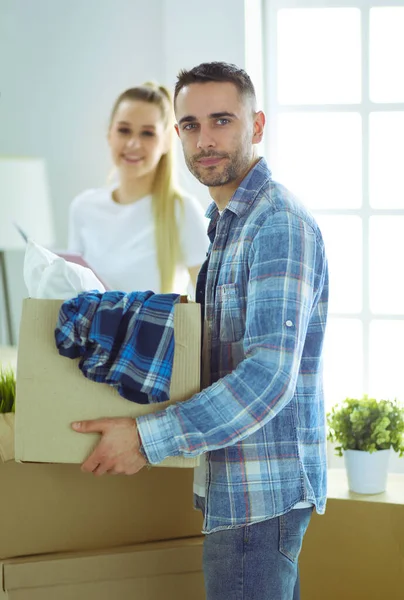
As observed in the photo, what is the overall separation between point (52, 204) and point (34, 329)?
148 centimetres

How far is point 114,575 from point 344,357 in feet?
4.07

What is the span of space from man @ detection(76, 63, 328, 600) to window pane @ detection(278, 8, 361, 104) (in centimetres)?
124

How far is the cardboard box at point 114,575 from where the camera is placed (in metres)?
1.60

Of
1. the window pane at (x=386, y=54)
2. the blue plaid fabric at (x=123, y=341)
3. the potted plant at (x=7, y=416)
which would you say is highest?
the window pane at (x=386, y=54)

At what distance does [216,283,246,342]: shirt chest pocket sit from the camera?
132cm

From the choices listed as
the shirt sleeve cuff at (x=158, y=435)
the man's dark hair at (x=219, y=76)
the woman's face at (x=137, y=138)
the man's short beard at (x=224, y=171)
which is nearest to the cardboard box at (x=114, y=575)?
the shirt sleeve cuff at (x=158, y=435)

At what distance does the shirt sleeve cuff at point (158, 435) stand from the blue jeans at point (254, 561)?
18 cm

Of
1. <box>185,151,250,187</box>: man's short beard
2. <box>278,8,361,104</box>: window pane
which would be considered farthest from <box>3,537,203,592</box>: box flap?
<box>278,8,361,104</box>: window pane

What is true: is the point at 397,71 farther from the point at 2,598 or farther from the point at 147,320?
the point at 2,598

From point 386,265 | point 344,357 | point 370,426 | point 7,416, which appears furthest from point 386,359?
point 7,416

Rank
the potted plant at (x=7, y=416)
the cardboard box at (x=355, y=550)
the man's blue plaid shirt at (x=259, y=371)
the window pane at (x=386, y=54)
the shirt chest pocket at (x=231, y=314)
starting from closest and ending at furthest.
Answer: the man's blue plaid shirt at (x=259, y=371)
the shirt chest pocket at (x=231, y=314)
the potted plant at (x=7, y=416)
the cardboard box at (x=355, y=550)
the window pane at (x=386, y=54)

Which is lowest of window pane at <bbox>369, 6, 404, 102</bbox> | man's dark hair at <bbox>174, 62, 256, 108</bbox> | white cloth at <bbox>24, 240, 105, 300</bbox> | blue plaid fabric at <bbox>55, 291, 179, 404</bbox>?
blue plaid fabric at <bbox>55, 291, 179, 404</bbox>

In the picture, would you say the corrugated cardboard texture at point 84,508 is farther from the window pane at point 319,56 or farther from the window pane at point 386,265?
the window pane at point 319,56

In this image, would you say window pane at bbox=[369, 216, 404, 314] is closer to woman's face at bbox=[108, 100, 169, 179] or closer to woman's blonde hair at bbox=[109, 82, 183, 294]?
woman's blonde hair at bbox=[109, 82, 183, 294]
